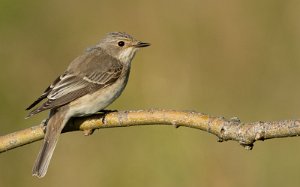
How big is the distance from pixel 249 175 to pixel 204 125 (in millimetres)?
3287

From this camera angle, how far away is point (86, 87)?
7035 mm

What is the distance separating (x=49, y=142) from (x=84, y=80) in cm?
97

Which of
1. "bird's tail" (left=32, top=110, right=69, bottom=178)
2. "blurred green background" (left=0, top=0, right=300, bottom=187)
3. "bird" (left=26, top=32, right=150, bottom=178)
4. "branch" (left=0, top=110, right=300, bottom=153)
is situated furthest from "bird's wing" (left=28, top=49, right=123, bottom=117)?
"blurred green background" (left=0, top=0, right=300, bottom=187)

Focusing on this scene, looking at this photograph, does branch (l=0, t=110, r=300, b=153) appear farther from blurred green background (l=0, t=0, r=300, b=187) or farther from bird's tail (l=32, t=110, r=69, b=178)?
blurred green background (l=0, t=0, r=300, b=187)

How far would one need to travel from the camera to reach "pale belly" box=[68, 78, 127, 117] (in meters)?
6.70

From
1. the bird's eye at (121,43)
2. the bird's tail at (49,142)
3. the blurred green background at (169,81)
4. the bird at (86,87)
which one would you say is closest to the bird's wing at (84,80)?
the bird at (86,87)

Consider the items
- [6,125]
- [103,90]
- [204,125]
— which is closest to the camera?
[204,125]

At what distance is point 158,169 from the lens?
26.5 feet

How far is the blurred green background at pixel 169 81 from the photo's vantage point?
26.9ft

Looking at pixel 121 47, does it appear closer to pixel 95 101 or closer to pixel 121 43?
pixel 121 43

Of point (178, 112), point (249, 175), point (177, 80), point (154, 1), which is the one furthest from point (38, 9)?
point (178, 112)

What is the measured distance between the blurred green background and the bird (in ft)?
4.00

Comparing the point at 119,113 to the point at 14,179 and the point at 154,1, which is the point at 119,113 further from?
the point at 154,1

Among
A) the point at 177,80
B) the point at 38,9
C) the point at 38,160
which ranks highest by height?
the point at 38,9
